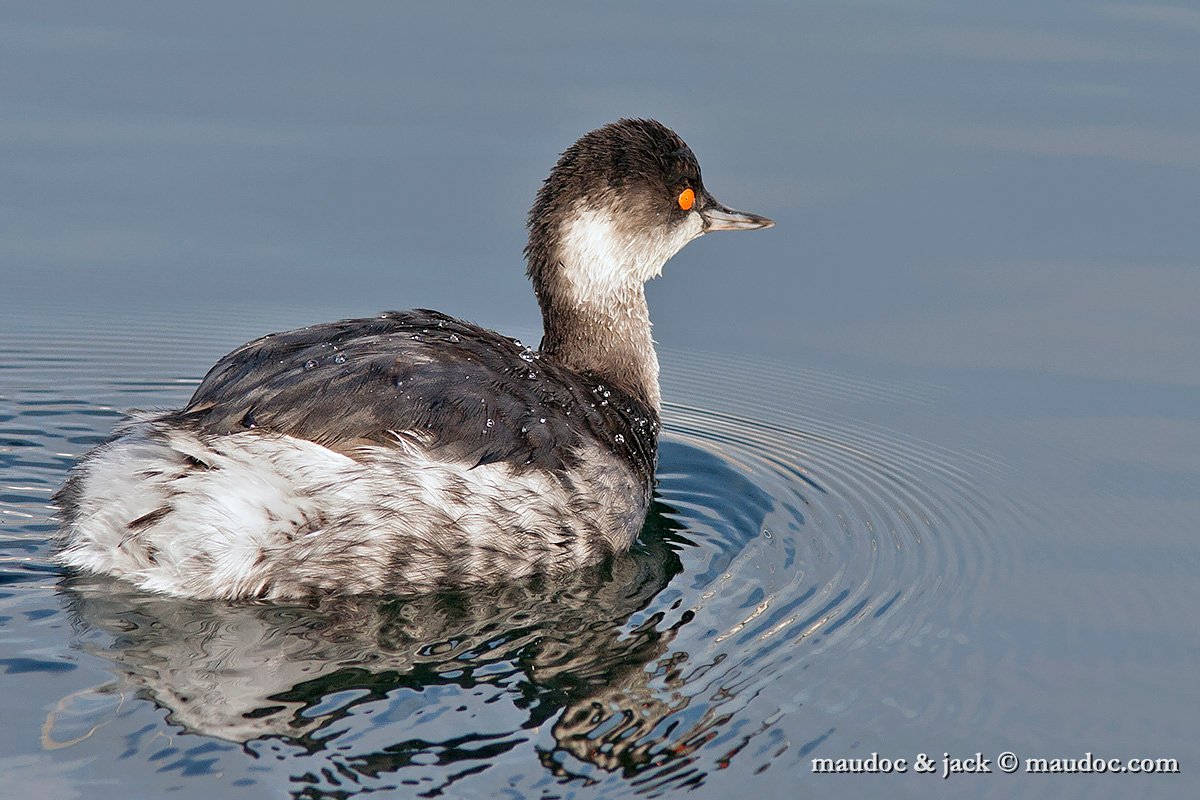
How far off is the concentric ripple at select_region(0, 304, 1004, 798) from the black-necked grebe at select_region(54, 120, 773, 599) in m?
0.14

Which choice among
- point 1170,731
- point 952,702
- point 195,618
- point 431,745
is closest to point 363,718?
point 431,745

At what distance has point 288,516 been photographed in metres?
5.86

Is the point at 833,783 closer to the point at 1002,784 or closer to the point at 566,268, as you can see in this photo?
the point at 1002,784

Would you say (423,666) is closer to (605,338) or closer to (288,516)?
(288,516)

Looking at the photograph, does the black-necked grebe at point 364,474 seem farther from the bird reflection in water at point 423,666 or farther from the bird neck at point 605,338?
the bird neck at point 605,338

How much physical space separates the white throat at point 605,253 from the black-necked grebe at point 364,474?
60cm

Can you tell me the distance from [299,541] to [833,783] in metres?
2.09

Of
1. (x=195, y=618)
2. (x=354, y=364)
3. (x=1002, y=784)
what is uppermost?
(x=354, y=364)

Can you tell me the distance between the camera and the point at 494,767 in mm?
4918

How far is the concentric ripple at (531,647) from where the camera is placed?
494 centimetres

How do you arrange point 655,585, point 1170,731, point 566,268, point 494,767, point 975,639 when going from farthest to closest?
point 566,268 → point 655,585 → point 975,639 → point 1170,731 → point 494,767

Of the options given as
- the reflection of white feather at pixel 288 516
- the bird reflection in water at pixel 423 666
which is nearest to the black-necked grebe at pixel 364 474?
the reflection of white feather at pixel 288 516

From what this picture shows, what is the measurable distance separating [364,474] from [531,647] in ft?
2.85

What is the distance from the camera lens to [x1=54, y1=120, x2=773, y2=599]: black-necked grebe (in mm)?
5773
